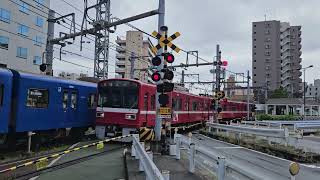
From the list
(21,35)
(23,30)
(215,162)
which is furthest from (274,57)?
(215,162)

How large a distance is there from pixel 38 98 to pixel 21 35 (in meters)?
36.1

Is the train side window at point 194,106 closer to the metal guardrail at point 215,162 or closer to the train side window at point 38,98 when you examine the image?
the train side window at point 38,98

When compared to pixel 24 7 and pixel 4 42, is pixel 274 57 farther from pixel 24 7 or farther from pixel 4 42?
pixel 4 42

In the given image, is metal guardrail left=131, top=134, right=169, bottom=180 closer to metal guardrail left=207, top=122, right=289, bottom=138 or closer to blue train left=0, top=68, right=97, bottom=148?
blue train left=0, top=68, right=97, bottom=148

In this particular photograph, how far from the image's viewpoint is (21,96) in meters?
14.3

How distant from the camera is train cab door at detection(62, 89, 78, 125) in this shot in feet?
57.6

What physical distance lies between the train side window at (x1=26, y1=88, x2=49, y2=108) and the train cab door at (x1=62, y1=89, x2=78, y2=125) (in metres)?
1.42

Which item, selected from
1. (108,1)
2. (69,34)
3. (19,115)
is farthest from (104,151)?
(108,1)

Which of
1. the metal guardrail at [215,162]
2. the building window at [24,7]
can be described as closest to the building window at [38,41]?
the building window at [24,7]

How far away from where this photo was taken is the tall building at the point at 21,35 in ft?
149

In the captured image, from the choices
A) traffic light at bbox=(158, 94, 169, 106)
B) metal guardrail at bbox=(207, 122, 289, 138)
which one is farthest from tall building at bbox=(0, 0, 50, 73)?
traffic light at bbox=(158, 94, 169, 106)

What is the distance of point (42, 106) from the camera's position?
15.8 metres

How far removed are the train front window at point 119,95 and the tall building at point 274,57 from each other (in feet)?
295

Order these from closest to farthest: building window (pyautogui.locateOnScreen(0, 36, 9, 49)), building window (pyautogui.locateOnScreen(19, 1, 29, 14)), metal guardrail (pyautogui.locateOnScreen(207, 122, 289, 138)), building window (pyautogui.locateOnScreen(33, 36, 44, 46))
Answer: metal guardrail (pyautogui.locateOnScreen(207, 122, 289, 138)) → building window (pyautogui.locateOnScreen(0, 36, 9, 49)) → building window (pyautogui.locateOnScreen(19, 1, 29, 14)) → building window (pyautogui.locateOnScreen(33, 36, 44, 46))
